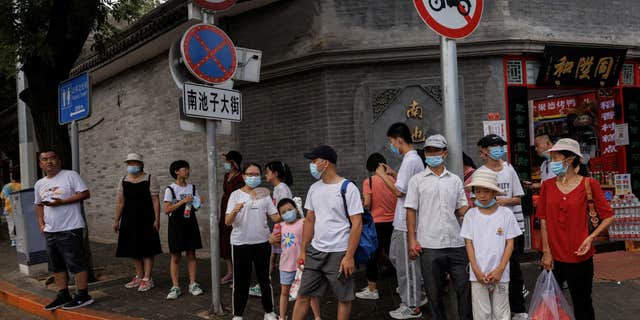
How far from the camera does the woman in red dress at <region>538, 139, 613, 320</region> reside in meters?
3.88

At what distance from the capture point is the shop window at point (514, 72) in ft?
25.3

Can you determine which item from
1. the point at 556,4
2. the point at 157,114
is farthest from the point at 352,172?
the point at 157,114

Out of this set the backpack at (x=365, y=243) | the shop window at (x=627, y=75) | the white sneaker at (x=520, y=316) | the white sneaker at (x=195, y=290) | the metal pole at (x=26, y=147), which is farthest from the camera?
the metal pole at (x=26, y=147)

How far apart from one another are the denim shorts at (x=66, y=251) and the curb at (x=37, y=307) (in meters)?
0.50

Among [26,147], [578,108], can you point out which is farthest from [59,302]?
[578,108]

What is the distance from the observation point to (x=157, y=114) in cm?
1099

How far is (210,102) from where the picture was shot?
5152 mm

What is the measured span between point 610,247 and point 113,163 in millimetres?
11037

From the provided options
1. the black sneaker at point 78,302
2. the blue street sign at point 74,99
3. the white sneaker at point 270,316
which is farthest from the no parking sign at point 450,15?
the black sneaker at point 78,302

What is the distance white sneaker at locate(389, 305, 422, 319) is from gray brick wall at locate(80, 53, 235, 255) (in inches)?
199

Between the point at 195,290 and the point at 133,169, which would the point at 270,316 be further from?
the point at 133,169

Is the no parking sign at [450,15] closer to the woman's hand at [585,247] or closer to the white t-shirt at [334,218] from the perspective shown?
the white t-shirt at [334,218]

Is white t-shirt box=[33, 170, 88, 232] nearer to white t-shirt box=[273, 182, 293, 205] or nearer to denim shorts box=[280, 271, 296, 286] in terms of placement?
white t-shirt box=[273, 182, 293, 205]

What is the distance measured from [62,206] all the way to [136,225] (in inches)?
36.6
